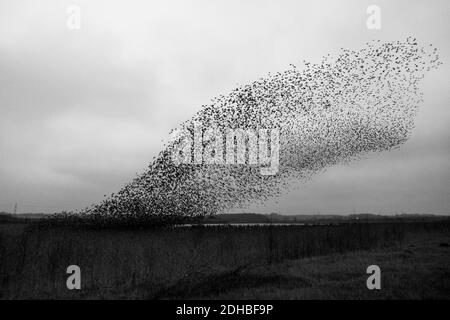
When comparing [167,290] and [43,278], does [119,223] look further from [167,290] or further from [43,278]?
[167,290]

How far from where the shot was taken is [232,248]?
20703mm

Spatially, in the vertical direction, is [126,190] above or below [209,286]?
above

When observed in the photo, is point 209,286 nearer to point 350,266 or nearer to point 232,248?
point 350,266

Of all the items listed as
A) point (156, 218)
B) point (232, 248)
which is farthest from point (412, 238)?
point (156, 218)

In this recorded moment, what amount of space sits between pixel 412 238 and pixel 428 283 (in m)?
20.6

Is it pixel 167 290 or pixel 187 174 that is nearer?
pixel 167 290

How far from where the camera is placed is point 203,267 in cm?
1434

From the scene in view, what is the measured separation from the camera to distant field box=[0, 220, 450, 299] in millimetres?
10773

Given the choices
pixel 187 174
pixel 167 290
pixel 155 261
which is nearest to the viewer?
pixel 167 290

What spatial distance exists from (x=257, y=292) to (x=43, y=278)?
334 inches

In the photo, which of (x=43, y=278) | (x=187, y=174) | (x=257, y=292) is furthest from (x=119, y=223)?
(x=257, y=292)

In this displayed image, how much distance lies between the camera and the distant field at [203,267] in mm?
10773

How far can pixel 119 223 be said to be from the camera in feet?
90.8
